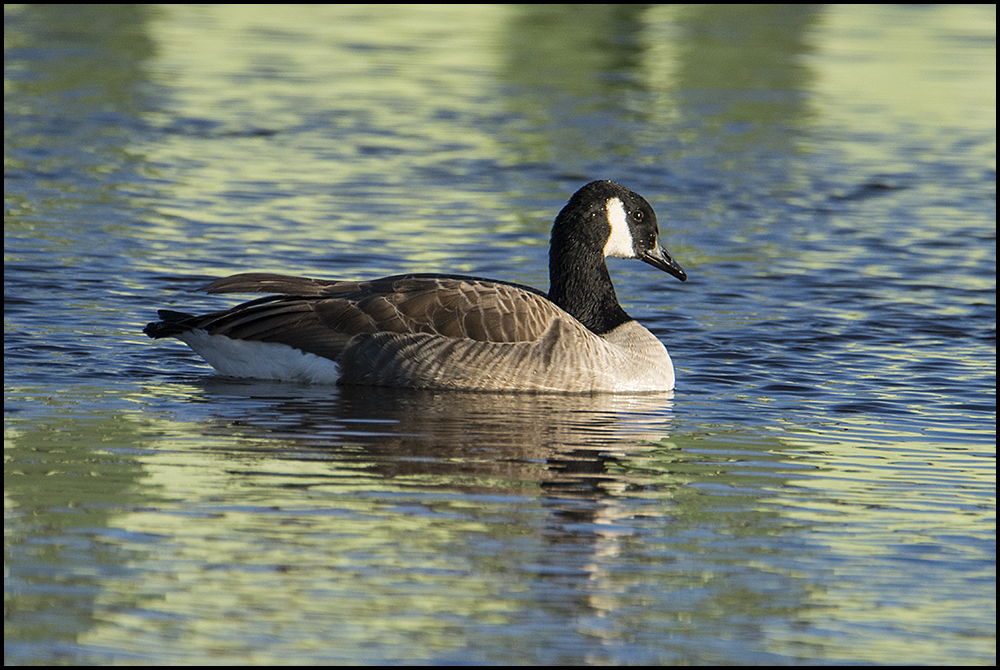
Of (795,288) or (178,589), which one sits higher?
(178,589)

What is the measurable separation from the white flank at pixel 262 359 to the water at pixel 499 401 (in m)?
0.18

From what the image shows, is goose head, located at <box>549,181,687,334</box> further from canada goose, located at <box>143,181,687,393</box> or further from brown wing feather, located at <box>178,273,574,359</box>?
brown wing feather, located at <box>178,273,574,359</box>

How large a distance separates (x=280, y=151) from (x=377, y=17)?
21235 mm

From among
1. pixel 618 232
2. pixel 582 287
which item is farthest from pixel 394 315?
pixel 618 232

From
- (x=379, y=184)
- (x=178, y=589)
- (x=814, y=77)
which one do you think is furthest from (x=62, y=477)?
(x=814, y=77)

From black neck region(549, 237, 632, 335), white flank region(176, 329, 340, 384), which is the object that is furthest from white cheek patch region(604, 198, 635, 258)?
white flank region(176, 329, 340, 384)

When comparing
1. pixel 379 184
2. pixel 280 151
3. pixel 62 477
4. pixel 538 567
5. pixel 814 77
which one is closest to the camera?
pixel 538 567

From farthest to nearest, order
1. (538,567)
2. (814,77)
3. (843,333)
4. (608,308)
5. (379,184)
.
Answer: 1. (814,77)
2. (379,184)
3. (843,333)
4. (608,308)
5. (538,567)

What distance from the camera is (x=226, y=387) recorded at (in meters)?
12.5

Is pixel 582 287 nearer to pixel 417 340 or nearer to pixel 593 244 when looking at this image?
pixel 593 244

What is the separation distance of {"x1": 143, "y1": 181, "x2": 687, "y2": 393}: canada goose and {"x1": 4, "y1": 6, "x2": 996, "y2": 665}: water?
0.83 ft

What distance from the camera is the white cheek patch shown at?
13656 mm

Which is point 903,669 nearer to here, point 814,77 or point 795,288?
point 795,288

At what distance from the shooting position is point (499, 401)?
12.4 metres
